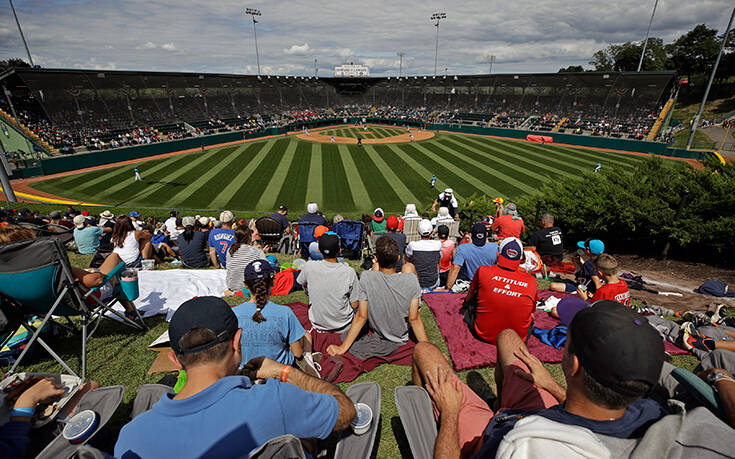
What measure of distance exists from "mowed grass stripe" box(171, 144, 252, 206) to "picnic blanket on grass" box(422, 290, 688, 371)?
62.3ft

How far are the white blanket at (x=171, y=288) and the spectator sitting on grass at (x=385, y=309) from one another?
3.82 metres

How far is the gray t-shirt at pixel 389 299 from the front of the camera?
3.95m

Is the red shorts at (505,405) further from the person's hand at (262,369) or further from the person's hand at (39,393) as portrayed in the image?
the person's hand at (39,393)

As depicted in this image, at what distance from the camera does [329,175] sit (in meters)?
25.1

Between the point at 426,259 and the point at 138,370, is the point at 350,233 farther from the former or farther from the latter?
the point at 138,370

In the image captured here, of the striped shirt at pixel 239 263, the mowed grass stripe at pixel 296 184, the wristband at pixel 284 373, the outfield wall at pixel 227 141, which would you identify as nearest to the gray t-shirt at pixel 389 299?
the wristband at pixel 284 373

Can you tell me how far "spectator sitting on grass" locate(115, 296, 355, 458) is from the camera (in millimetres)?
1713

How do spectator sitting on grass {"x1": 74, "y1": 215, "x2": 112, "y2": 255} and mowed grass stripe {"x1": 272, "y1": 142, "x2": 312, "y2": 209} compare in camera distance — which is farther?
mowed grass stripe {"x1": 272, "y1": 142, "x2": 312, "y2": 209}

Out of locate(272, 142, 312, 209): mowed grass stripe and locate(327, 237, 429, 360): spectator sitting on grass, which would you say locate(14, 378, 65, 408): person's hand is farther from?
locate(272, 142, 312, 209): mowed grass stripe

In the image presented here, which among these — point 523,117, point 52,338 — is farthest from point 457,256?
point 523,117

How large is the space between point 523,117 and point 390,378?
58.9 metres

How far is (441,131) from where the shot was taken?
48312 mm

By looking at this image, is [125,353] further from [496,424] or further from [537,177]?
[537,177]

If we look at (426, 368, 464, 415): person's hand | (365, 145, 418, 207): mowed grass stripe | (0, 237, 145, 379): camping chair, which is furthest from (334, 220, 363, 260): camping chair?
(365, 145, 418, 207): mowed grass stripe
